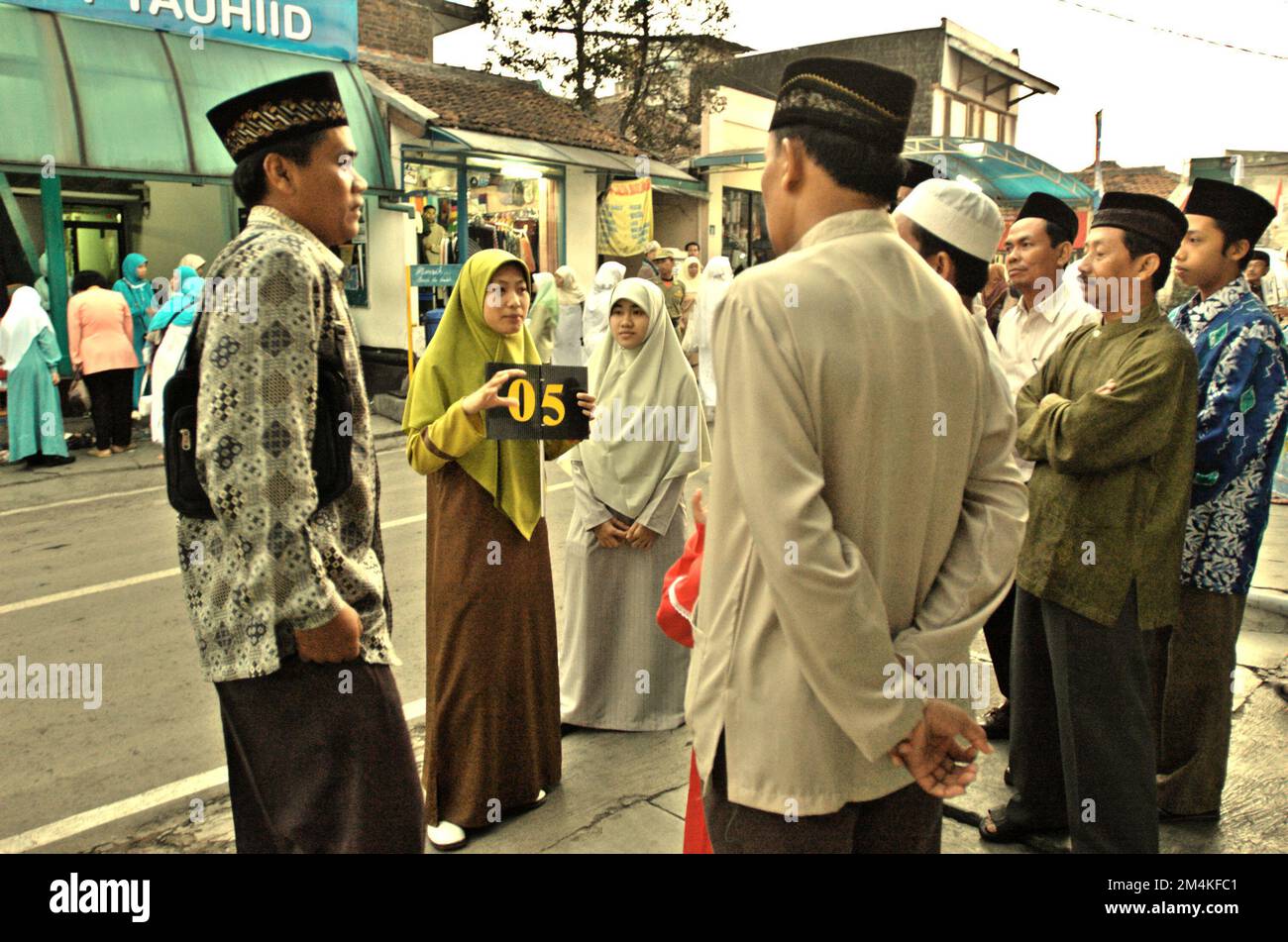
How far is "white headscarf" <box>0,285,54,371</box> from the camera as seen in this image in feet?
33.8

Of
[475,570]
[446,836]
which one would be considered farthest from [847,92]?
[446,836]

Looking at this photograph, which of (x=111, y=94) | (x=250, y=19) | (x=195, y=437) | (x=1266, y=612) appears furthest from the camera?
(x=250, y=19)

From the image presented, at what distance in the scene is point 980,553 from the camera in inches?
72.5

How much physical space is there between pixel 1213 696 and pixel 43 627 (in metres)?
5.48

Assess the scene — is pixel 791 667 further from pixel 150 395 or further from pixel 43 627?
pixel 150 395

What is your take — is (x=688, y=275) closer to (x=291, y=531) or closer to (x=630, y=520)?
(x=630, y=520)

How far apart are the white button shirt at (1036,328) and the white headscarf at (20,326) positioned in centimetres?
982

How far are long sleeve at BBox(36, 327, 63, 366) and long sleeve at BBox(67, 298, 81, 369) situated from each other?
28 centimetres

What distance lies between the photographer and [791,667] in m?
1.70

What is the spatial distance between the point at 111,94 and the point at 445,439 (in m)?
11.3

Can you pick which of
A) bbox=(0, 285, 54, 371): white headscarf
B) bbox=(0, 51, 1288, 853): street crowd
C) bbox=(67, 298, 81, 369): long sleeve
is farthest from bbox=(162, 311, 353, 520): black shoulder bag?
bbox=(67, 298, 81, 369): long sleeve

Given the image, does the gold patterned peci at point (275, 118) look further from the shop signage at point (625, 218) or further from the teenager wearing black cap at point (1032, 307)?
the shop signage at point (625, 218)

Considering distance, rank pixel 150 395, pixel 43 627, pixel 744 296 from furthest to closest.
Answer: pixel 150 395 < pixel 43 627 < pixel 744 296
